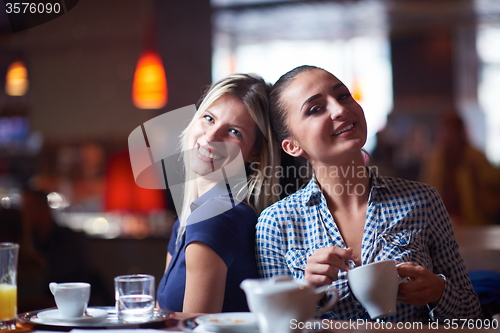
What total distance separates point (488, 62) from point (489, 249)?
6267 millimetres

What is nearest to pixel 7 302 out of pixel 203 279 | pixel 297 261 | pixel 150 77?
pixel 203 279

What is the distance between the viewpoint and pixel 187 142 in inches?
63.1

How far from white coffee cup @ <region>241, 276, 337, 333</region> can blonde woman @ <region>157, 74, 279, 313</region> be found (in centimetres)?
43

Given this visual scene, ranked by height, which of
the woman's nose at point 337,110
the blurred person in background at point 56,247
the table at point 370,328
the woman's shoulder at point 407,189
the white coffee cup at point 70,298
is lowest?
the blurred person in background at point 56,247

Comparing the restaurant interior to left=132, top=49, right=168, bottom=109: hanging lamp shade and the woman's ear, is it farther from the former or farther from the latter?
the woman's ear

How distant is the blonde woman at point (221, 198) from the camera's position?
1.24m

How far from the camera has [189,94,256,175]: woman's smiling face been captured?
4.71ft

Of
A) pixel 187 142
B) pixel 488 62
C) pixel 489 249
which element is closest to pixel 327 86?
pixel 187 142

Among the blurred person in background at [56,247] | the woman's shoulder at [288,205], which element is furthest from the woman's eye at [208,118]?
the blurred person in background at [56,247]

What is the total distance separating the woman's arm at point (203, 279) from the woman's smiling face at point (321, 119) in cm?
38

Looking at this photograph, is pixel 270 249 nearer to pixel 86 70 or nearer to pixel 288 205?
pixel 288 205

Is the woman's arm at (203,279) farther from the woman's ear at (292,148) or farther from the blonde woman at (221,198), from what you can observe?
the woman's ear at (292,148)

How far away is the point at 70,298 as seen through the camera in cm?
100

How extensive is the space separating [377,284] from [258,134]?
0.64 meters
